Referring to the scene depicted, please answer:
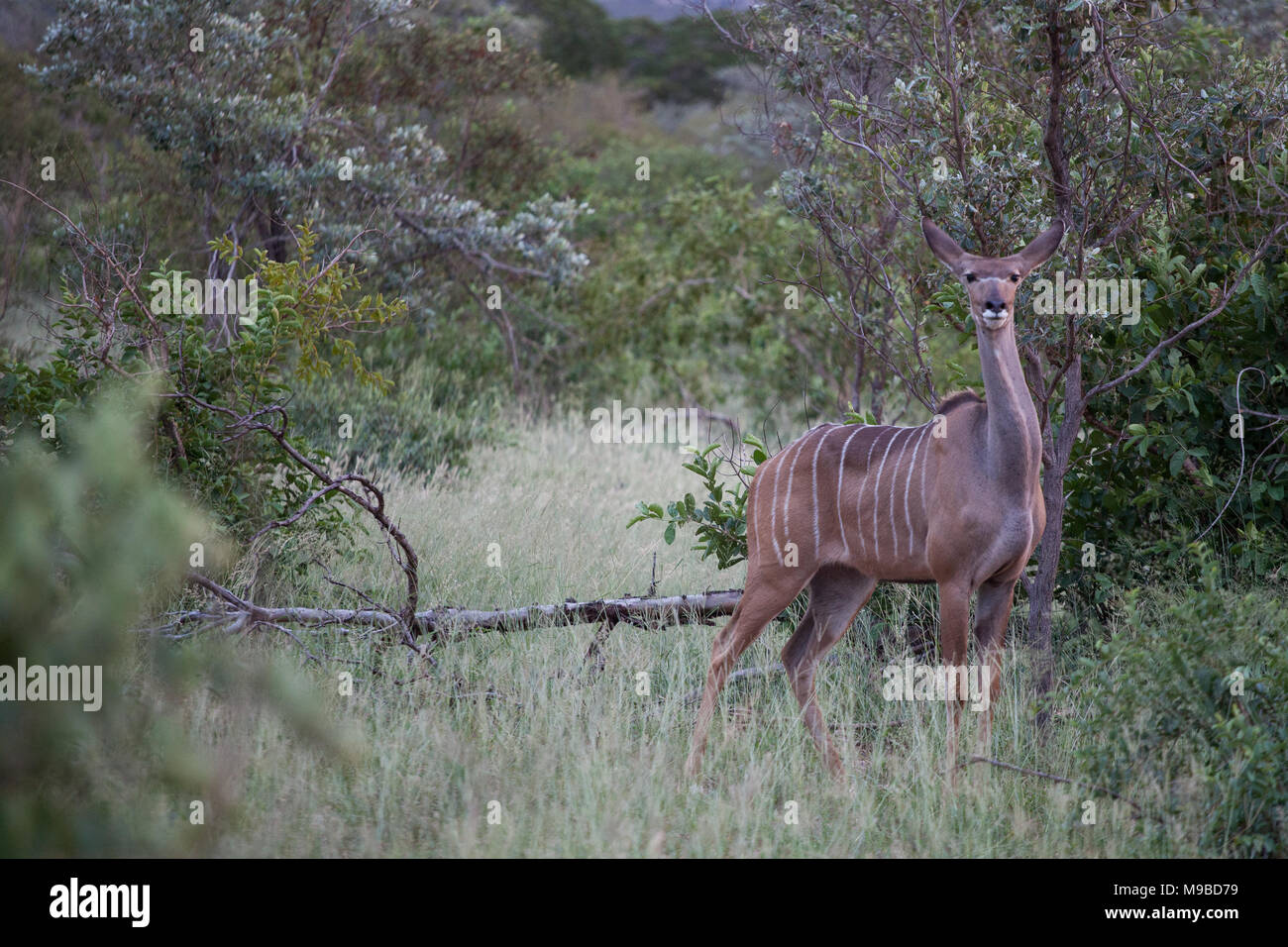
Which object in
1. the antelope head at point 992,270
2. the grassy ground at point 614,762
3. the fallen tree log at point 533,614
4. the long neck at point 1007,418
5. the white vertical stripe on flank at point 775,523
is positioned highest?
the antelope head at point 992,270

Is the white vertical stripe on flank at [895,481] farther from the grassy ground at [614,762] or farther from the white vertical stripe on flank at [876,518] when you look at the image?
the grassy ground at [614,762]

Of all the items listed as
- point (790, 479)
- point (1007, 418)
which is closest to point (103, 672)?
point (790, 479)

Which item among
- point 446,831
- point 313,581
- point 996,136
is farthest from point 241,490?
point 996,136

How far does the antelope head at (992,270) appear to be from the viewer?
459 centimetres

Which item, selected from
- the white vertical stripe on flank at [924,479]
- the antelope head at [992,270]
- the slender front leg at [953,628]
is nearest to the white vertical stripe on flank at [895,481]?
the white vertical stripe on flank at [924,479]

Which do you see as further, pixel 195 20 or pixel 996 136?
pixel 195 20

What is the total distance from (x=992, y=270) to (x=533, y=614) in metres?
2.60

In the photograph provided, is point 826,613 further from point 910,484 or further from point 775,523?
point 910,484

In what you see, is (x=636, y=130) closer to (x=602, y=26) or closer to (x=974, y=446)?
(x=602, y=26)

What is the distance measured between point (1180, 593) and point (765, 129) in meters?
3.95

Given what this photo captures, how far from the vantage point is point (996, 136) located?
6.09 metres

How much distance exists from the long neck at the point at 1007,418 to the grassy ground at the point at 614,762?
1.01m

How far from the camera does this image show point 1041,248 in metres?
4.78

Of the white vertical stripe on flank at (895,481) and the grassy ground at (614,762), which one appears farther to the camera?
the white vertical stripe on flank at (895,481)
